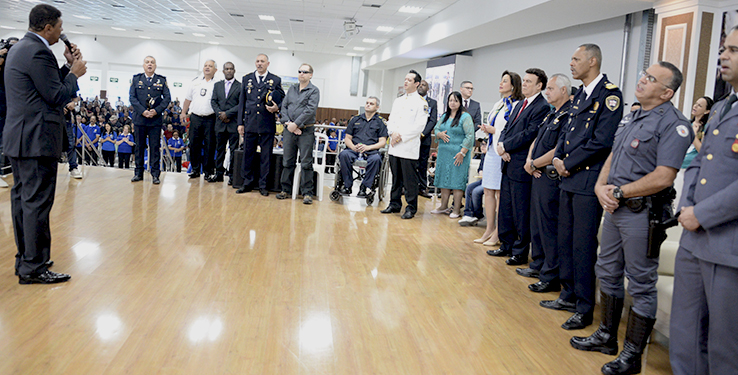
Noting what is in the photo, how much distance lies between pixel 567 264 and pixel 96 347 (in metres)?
2.45

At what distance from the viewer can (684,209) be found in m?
1.95

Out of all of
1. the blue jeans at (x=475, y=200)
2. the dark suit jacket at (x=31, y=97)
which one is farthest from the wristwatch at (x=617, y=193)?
the blue jeans at (x=475, y=200)

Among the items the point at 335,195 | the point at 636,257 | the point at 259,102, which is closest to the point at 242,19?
the point at 259,102

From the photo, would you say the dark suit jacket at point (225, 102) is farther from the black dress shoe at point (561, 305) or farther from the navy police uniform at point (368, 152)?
the black dress shoe at point (561, 305)

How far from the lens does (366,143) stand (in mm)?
6555

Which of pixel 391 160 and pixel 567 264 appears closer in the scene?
pixel 567 264

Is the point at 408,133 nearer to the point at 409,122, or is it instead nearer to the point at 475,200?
the point at 409,122

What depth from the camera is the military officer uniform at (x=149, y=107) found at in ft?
22.4

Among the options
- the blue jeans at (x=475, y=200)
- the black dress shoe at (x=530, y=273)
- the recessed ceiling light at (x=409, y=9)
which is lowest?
the black dress shoe at (x=530, y=273)

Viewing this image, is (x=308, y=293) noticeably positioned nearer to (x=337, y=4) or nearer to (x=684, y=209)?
(x=684, y=209)

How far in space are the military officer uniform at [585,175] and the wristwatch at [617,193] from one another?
1.28ft

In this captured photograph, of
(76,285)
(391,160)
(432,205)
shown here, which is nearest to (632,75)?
(432,205)

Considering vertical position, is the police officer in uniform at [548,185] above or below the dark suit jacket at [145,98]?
below

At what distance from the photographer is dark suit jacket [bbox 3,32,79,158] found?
113 inches
